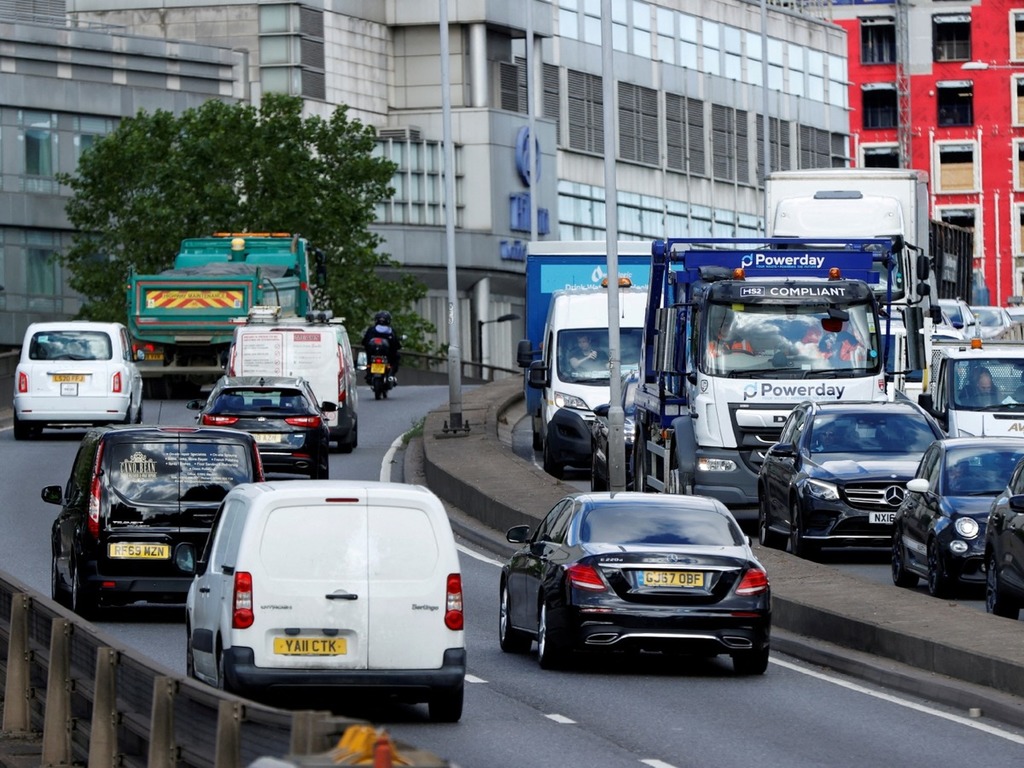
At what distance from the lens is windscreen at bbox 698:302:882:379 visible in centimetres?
2706

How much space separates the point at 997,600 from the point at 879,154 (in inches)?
3914

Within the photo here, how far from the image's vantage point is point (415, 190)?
3563 inches

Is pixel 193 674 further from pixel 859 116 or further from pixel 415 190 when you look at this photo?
pixel 859 116

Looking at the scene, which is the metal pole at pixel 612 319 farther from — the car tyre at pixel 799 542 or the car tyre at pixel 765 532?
the car tyre at pixel 799 542

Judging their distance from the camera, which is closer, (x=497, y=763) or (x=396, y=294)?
(x=497, y=763)

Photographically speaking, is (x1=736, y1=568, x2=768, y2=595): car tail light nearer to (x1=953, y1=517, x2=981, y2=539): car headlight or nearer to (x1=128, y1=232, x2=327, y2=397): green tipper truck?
(x1=953, y1=517, x2=981, y2=539): car headlight

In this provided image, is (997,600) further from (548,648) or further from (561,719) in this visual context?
(561,719)

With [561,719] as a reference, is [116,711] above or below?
above

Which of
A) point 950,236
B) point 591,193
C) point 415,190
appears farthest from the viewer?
point 591,193

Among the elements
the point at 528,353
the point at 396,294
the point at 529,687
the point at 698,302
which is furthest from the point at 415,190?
the point at 529,687

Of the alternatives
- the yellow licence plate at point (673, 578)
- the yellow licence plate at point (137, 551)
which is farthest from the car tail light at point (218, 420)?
the yellow licence plate at point (673, 578)

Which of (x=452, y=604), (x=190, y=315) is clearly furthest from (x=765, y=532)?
(x=190, y=315)

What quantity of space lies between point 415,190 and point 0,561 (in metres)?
66.4

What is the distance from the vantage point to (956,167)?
111812mm
